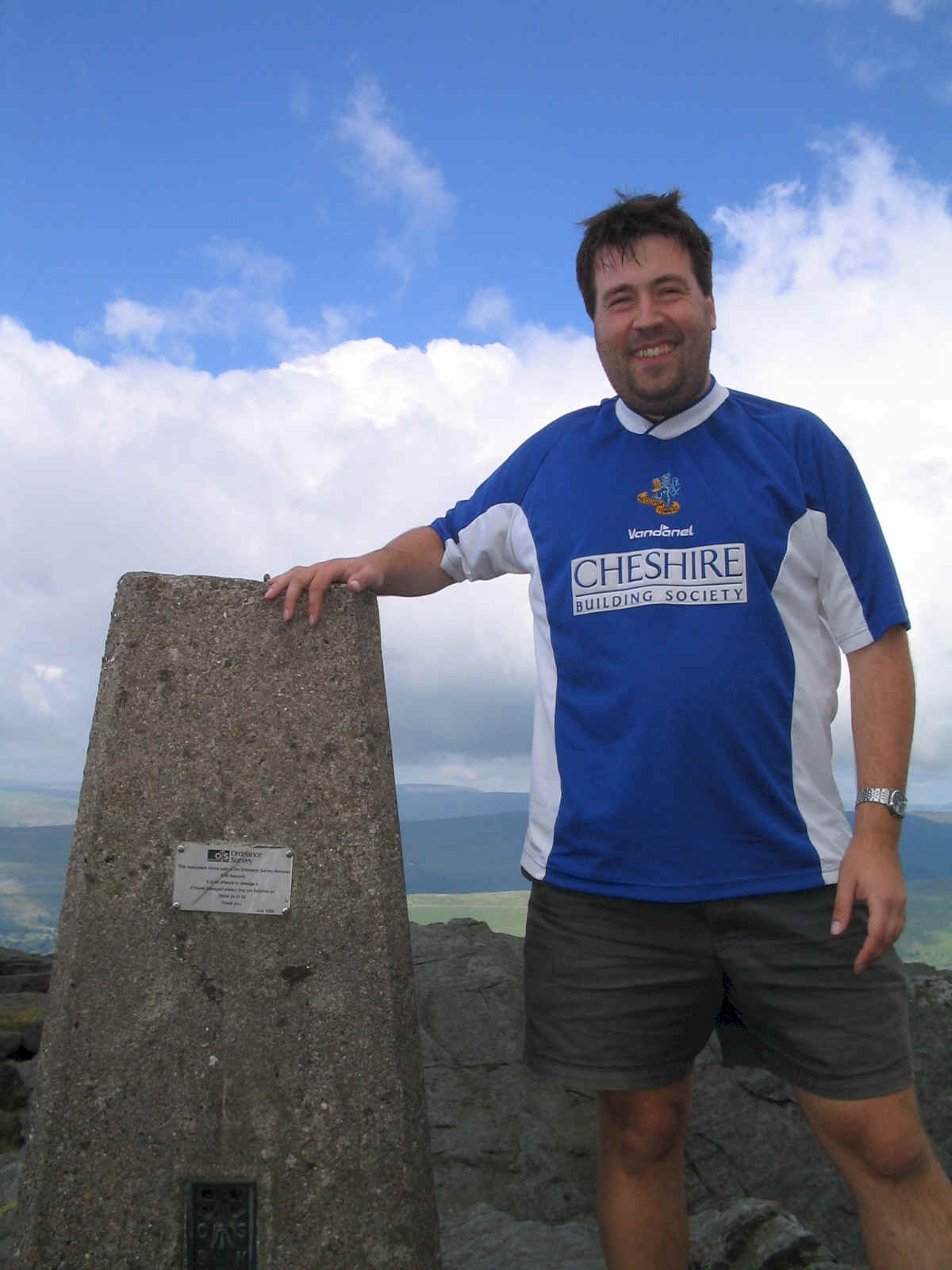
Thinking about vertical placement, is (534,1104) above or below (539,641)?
below

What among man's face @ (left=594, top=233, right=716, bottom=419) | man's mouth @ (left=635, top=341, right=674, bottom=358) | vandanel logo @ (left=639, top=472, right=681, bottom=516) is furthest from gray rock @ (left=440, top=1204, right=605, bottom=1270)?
man's mouth @ (left=635, top=341, right=674, bottom=358)

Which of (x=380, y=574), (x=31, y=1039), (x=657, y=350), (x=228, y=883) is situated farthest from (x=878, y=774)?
(x=31, y=1039)

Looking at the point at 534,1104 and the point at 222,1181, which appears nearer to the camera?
the point at 222,1181

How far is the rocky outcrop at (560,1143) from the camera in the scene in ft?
13.2

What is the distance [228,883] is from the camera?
2982mm

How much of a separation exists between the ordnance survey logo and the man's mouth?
578 mm

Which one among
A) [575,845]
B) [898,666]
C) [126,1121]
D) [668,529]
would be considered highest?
[668,529]

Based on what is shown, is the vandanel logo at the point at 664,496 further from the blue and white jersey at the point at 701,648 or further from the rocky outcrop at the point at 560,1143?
the rocky outcrop at the point at 560,1143

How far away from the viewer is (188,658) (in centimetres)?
308

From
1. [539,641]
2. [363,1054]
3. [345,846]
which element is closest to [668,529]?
[539,641]

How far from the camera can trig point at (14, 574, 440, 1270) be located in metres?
2.84

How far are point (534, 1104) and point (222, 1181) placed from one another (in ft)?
8.67

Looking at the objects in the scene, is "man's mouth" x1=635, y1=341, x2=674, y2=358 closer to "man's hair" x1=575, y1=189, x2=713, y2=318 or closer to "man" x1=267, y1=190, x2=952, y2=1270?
"man" x1=267, y1=190, x2=952, y2=1270

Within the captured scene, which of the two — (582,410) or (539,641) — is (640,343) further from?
(539,641)
